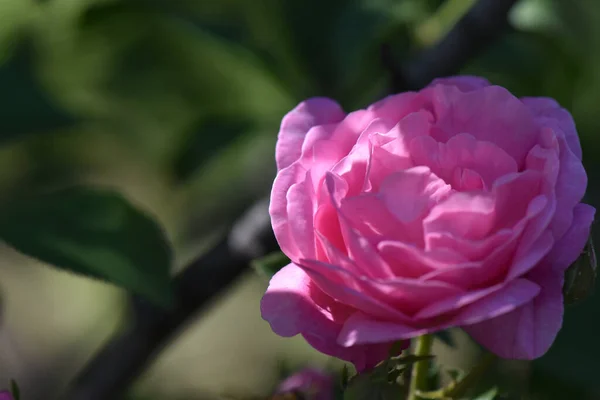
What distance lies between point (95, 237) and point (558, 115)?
0.49 metres

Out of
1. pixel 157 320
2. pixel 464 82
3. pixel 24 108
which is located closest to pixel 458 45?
pixel 464 82

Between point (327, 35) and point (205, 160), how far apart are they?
0.91 ft

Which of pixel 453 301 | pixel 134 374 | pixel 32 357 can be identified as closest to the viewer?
pixel 453 301

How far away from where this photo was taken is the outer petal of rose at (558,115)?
590 mm

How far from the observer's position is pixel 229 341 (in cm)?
218

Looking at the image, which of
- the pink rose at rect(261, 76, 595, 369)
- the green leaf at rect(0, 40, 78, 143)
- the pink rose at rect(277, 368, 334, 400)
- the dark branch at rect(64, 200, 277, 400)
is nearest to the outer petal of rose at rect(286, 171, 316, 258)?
the pink rose at rect(261, 76, 595, 369)

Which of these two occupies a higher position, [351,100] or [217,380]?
[351,100]

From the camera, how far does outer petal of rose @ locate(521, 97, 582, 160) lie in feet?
1.94

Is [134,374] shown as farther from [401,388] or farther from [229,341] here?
[229,341]

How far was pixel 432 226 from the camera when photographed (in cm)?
53

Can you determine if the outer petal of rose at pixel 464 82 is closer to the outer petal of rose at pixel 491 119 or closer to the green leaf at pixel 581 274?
the outer petal of rose at pixel 491 119

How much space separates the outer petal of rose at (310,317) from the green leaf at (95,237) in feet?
0.84

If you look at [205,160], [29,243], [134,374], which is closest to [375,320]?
[29,243]

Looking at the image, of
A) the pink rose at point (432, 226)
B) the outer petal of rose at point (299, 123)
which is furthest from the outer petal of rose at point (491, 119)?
the outer petal of rose at point (299, 123)
